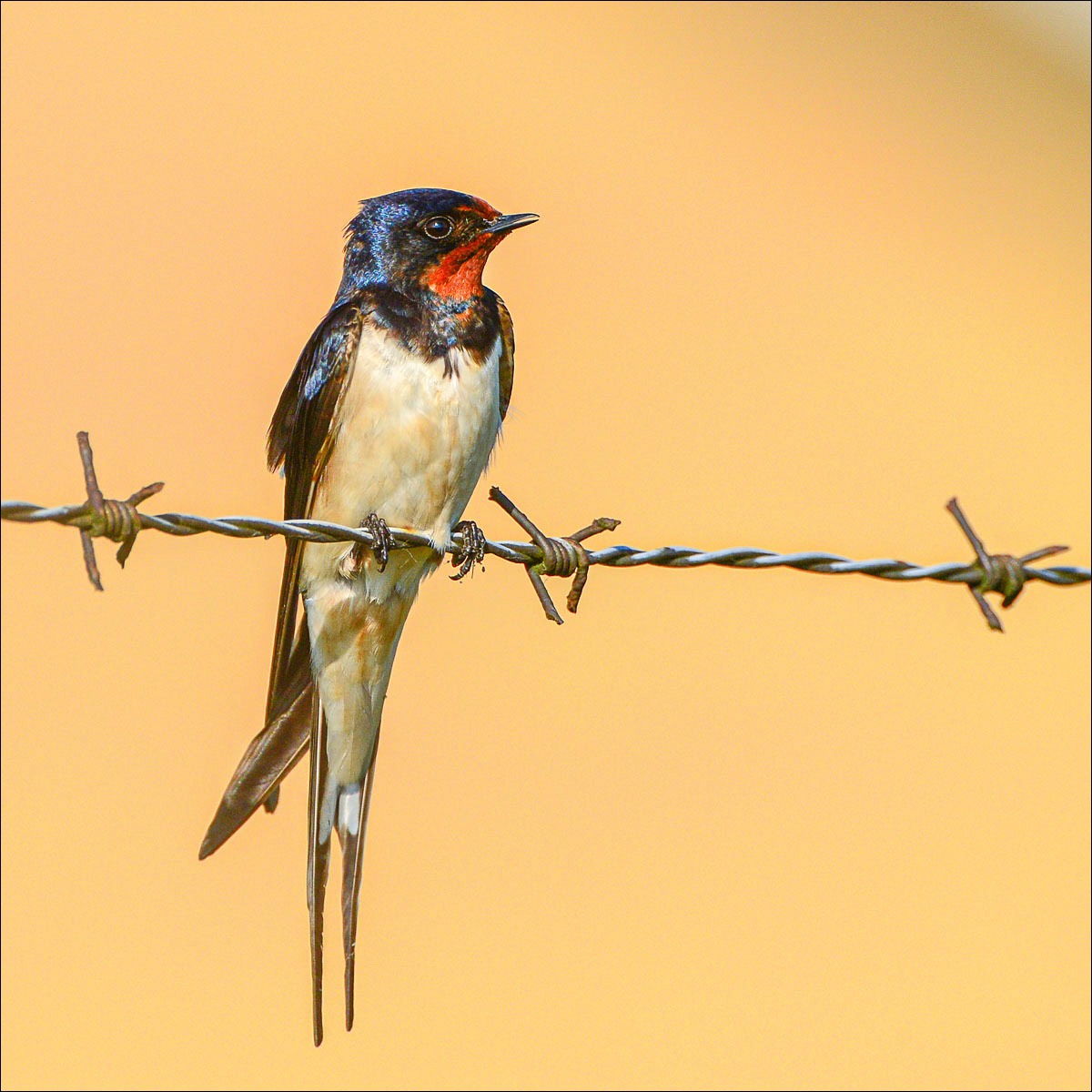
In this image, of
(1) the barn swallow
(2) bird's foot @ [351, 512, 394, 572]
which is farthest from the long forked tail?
(2) bird's foot @ [351, 512, 394, 572]

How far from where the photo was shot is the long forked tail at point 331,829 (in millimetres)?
3732

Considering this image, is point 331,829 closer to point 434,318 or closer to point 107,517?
point 434,318

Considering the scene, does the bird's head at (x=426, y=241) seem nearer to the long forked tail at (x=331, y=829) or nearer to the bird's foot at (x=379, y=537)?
the bird's foot at (x=379, y=537)

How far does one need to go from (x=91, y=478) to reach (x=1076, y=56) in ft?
41.1

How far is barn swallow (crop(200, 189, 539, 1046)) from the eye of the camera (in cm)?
379

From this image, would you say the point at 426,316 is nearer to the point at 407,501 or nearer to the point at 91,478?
the point at 407,501

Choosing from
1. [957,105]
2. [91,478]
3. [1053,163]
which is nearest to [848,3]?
[957,105]

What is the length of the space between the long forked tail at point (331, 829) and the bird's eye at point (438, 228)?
1.32 m

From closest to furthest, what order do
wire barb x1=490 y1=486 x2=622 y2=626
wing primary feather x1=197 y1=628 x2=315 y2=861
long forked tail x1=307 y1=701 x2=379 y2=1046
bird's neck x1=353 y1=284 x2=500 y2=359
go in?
wire barb x1=490 y1=486 x2=622 y2=626, wing primary feather x1=197 y1=628 x2=315 y2=861, long forked tail x1=307 y1=701 x2=379 y2=1046, bird's neck x1=353 y1=284 x2=500 y2=359

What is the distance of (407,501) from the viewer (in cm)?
384

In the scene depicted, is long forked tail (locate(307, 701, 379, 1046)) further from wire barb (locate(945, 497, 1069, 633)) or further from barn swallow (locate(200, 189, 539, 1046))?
wire barb (locate(945, 497, 1069, 633))

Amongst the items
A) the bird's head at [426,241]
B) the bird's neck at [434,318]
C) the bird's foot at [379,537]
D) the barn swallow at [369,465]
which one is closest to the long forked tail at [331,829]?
the barn swallow at [369,465]

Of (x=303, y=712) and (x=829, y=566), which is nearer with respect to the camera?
(x=829, y=566)

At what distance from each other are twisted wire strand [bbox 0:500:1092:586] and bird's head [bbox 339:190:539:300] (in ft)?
3.92
